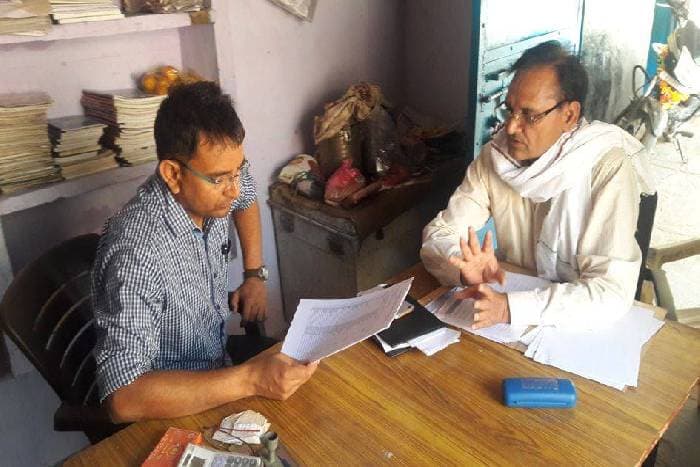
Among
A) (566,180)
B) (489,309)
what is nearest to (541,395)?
(489,309)

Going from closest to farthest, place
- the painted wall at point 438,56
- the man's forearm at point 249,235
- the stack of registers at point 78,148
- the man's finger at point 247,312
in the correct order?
the stack of registers at point 78,148
the man's finger at point 247,312
the man's forearm at point 249,235
the painted wall at point 438,56

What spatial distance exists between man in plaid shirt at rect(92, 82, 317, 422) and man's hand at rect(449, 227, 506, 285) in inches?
20.7

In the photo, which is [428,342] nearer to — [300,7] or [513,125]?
[513,125]

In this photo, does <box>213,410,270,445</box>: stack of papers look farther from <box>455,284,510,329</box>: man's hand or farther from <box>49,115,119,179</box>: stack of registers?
<box>49,115,119,179</box>: stack of registers

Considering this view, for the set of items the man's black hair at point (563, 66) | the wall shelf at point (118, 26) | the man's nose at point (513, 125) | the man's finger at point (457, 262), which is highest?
the wall shelf at point (118, 26)

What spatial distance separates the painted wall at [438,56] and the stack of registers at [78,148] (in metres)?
1.69

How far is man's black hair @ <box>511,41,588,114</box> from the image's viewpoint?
159 cm

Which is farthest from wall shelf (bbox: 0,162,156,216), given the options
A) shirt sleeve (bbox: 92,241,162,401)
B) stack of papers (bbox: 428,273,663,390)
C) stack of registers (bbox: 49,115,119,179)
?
stack of papers (bbox: 428,273,663,390)

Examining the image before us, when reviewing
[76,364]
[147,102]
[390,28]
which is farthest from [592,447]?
[390,28]

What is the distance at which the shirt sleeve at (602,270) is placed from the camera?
1.43m

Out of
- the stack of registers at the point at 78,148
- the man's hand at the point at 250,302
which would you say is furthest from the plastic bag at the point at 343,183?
the stack of registers at the point at 78,148

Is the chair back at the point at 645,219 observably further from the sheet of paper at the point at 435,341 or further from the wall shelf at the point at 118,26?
the wall shelf at the point at 118,26

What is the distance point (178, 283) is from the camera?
148 cm

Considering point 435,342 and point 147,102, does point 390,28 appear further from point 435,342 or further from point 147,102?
point 435,342
